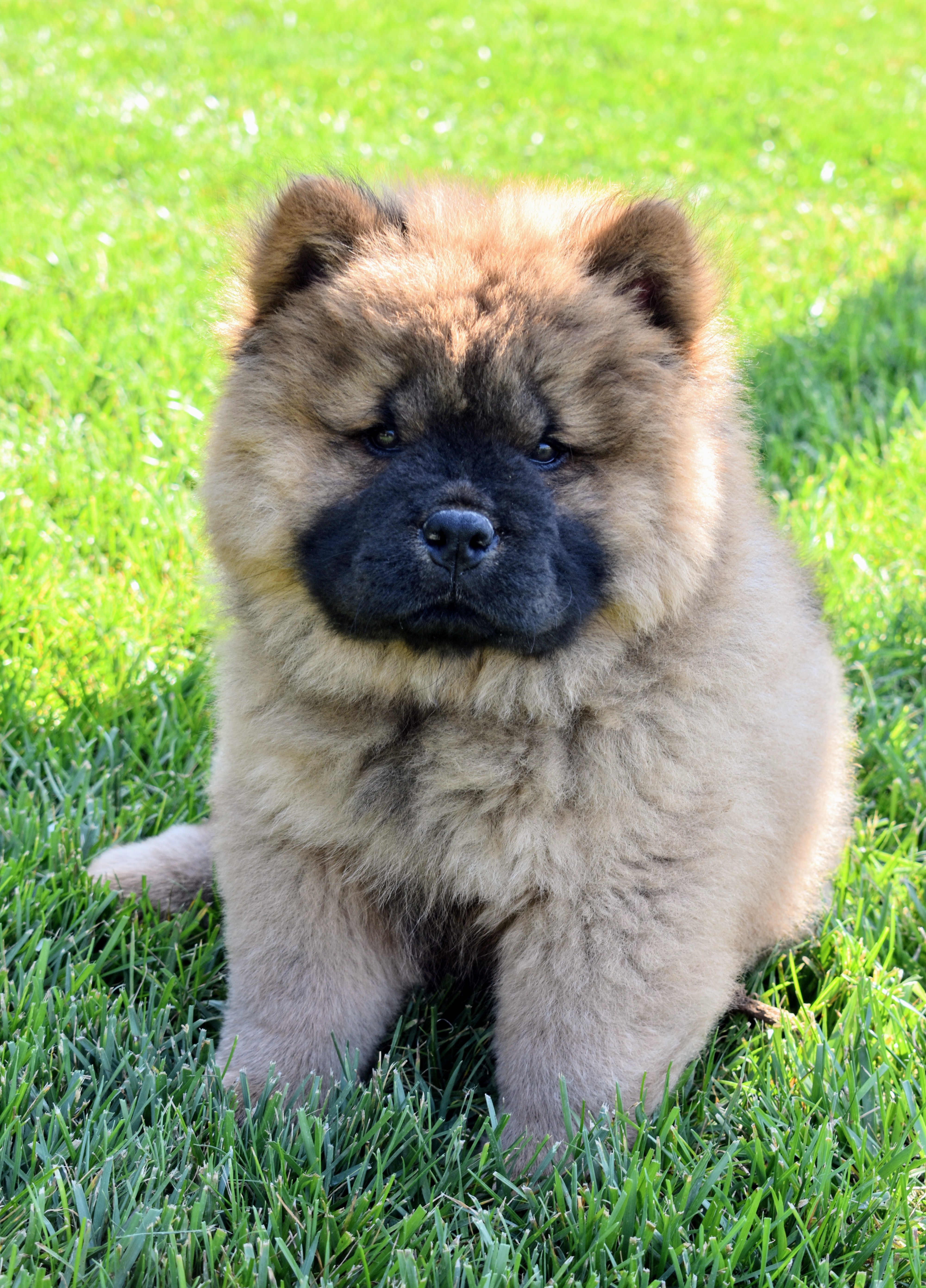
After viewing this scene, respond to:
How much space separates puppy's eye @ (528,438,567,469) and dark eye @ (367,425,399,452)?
0.87 ft

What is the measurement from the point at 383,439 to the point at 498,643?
46cm

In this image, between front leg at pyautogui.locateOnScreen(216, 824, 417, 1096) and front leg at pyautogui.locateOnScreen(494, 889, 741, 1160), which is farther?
front leg at pyautogui.locateOnScreen(216, 824, 417, 1096)

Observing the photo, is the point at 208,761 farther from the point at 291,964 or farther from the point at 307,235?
the point at 307,235

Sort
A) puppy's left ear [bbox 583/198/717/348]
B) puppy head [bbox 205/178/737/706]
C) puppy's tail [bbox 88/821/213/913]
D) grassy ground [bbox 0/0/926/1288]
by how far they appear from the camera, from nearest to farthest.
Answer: grassy ground [bbox 0/0/926/1288], puppy head [bbox 205/178/737/706], puppy's left ear [bbox 583/198/717/348], puppy's tail [bbox 88/821/213/913]

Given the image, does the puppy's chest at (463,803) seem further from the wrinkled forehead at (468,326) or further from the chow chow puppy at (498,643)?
the wrinkled forehead at (468,326)

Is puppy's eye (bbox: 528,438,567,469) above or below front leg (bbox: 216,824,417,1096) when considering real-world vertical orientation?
above

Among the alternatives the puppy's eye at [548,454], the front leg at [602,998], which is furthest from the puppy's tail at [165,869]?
the puppy's eye at [548,454]

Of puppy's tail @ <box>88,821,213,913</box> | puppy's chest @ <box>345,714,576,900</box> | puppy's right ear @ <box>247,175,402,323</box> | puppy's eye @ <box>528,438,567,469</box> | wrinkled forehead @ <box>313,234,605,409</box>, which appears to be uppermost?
puppy's right ear @ <box>247,175,402,323</box>

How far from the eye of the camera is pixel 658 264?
7.75ft

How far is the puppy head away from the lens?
2184 millimetres

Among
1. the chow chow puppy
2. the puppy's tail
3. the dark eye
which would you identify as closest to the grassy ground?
the puppy's tail

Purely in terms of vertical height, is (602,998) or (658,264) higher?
(658,264)

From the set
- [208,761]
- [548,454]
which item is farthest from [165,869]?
→ [548,454]

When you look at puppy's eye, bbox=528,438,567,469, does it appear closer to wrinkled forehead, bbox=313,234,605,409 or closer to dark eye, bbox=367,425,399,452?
wrinkled forehead, bbox=313,234,605,409
